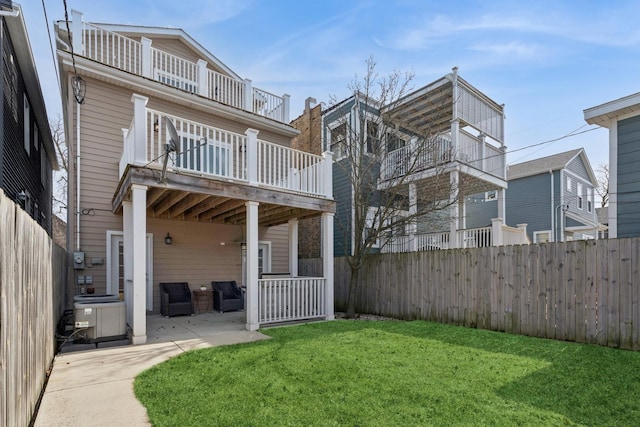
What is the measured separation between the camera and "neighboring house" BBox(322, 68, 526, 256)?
963 cm

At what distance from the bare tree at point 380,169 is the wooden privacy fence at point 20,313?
20.6 feet

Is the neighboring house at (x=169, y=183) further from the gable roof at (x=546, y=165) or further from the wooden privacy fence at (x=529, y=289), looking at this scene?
the gable roof at (x=546, y=165)

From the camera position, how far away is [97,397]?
3.59 m

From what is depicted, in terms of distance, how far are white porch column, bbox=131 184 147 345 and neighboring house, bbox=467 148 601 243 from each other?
13.1 metres

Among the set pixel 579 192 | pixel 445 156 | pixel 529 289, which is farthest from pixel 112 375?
pixel 579 192

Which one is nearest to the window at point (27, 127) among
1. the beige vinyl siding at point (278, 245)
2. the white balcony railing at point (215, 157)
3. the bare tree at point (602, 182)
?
the white balcony railing at point (215, 157)

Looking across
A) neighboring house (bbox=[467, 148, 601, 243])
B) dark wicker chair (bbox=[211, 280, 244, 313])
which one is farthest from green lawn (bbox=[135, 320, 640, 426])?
neighboring house (bbox=[467, 148, 601, 243])

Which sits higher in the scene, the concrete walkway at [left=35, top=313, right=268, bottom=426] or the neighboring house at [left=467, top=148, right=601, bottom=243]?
the neighboring house at [left=467, top=148, right=601, bottom=243]

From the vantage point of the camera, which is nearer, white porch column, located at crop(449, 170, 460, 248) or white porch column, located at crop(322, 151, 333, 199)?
white porch column, located at crop(322, 151, 333, 199)

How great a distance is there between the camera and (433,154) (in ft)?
33.0

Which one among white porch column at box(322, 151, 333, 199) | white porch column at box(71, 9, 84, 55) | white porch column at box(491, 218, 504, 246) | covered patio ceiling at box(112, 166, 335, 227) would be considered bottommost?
white porch column at box(491, 218, 504, 246)

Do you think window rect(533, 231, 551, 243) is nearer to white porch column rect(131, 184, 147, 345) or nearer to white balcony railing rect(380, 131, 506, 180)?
white balcony railing rect(380, 131, 506, 180)

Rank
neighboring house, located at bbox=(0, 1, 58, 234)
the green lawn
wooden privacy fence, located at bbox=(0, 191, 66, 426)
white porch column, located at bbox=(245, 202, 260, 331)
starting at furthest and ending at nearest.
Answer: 1. white porch column, located at bbox=(245, 202, 260, 331)
2. neighboring house, located at bbox=(0, 1, 58, 234)
3. the green lawn
4. wooden privacy fence, located at bbox=(0, 191, 66, 426)

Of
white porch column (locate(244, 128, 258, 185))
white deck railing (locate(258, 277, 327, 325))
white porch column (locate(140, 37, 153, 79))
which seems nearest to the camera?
white porch column (locate(244, 128, 258, 185))
